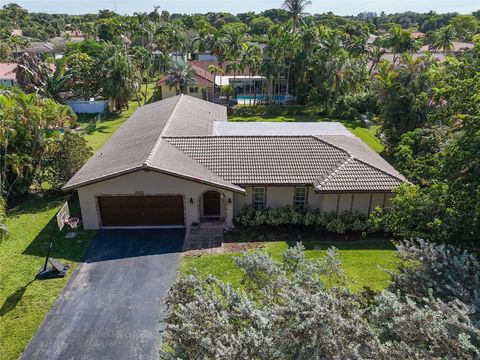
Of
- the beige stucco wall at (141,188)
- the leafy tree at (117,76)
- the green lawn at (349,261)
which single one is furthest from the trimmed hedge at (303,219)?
the leafy tree at (117,76)

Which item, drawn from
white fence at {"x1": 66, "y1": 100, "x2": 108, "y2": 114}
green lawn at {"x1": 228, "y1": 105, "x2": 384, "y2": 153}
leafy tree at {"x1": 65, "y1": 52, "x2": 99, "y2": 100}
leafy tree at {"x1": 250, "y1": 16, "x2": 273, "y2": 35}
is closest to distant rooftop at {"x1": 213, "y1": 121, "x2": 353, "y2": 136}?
green lawn at {"x1": 228, "y1": 105, "x2": 384, "y2": 153}

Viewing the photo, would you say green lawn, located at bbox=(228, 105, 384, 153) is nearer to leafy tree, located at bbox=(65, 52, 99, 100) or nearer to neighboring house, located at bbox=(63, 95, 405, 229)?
leafy tree, located at bbox=(65, 52, 99, 100)

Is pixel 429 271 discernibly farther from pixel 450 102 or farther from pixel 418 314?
pixel 450 102

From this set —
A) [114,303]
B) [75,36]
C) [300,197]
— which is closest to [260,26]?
[75,36]

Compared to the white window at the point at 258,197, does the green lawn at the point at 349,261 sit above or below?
below

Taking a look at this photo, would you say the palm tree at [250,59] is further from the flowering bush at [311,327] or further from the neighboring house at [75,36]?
the neighboring house at [75,36]

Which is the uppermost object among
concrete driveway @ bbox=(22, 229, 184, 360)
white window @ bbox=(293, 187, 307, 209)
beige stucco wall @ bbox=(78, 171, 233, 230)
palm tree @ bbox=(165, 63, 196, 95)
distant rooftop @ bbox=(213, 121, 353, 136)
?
palm tree @ bbox=(165, 63, 196, 95)
